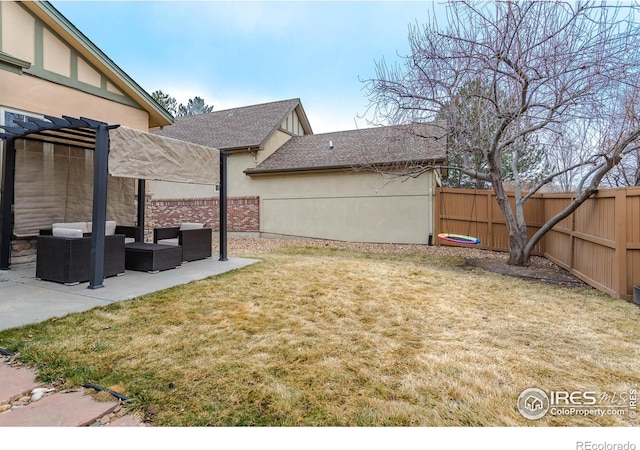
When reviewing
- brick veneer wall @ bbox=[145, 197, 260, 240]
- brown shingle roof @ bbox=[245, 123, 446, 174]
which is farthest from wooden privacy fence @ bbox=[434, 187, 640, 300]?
brick veneer wall @ bbox=[145, 197, 260, 240]

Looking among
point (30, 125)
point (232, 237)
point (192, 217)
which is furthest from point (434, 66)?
point (192, 217)

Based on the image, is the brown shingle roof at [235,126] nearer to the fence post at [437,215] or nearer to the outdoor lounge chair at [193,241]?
the outdoor lounge chair at [193,241]

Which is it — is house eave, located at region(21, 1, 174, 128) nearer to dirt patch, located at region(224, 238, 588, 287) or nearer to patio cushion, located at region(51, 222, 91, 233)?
patio cushion, located at region(51, 222, 91, 233)

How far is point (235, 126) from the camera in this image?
1655 cm

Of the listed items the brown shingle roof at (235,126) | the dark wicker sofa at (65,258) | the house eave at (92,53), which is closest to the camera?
the dark wicker sofa at (65,258)

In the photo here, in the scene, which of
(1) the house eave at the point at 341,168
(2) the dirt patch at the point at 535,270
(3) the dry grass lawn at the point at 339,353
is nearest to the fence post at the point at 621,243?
(3) the dry grass lawn at the point at 339,353

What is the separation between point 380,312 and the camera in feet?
14.0

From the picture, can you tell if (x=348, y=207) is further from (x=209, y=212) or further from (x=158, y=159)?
(x=158, y=159)

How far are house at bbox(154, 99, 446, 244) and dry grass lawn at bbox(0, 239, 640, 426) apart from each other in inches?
269

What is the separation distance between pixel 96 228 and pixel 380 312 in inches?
168

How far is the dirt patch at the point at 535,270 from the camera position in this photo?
6.57 m

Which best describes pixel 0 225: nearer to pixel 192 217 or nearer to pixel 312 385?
pixel 312 385

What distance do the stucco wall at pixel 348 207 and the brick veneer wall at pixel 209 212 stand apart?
0.51 meters

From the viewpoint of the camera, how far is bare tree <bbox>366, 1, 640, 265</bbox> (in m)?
5.89
